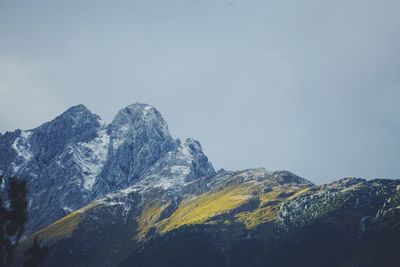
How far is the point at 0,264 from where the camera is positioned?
56.7m

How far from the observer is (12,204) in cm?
6022

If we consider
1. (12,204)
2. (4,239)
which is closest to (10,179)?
(12,204)

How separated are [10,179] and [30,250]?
993 cm

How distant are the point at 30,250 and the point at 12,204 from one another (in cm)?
618

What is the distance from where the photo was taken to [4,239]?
5797 cm

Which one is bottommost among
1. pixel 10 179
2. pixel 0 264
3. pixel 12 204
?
pixel 0 264

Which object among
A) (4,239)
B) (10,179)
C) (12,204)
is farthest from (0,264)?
(10,179)

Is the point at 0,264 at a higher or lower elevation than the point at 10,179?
lower

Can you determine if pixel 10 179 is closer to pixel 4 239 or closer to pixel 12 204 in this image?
pixel 12 204

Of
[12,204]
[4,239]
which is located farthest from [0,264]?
[12,204]

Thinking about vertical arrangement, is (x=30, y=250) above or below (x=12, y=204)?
below

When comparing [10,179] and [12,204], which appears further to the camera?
[10,179]

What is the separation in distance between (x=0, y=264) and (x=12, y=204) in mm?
7293

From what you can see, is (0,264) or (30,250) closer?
(0,264)
